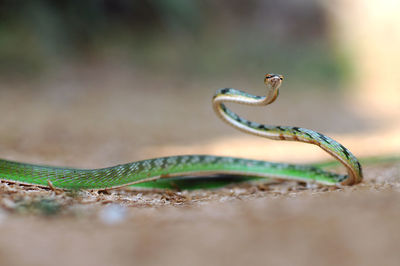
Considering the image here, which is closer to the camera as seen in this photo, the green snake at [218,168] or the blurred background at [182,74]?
the green snake at [218,168]

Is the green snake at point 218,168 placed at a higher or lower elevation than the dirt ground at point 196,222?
higher

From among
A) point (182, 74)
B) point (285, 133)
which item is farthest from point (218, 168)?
point (182, 74)

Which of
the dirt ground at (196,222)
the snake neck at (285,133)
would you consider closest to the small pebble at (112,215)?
the dirt ground at (196,222)

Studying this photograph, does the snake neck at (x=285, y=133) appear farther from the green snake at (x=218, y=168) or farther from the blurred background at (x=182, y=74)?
the blurred background at (x=182, y=74)

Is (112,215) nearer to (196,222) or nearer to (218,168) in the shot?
(196,222)

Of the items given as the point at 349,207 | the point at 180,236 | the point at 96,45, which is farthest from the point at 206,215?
the point at 96,45

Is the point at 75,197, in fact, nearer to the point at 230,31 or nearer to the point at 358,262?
the point at 358,262

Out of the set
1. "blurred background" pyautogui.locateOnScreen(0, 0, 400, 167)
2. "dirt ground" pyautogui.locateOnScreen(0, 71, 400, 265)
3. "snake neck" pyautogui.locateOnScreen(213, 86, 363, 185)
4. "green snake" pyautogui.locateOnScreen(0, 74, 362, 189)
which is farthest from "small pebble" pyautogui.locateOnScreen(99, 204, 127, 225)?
"blurred background" pyautogui.locateOnScreen(0, 0, 400, 167)
